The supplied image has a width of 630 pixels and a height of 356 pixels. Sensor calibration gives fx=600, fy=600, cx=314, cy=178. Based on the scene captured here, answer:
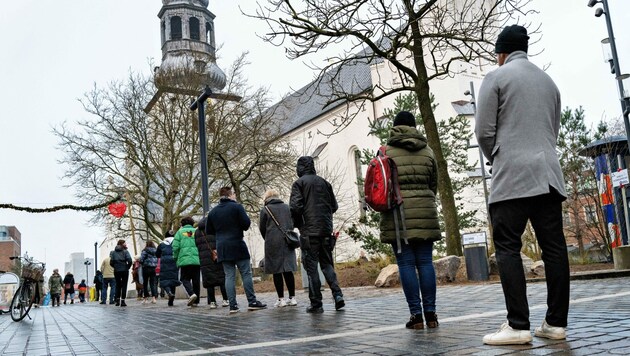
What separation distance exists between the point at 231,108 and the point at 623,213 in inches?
636

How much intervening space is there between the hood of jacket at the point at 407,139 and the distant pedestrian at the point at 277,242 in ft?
12.3

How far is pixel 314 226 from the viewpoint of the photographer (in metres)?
7.85

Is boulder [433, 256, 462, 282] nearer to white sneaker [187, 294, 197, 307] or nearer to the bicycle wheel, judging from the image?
white sneaker [187, 294, 197, 307]

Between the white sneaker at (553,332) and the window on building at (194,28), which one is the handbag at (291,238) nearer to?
the white sneaker at (553,332)

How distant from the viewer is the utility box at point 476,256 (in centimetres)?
1279

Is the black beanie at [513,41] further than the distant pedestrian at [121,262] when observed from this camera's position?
No

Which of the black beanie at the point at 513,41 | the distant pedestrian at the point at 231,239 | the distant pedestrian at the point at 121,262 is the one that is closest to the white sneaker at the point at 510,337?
the black beanie at the point at 513,41

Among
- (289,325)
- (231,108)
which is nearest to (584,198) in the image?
(231,108)

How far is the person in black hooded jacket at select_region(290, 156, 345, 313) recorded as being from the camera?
786 cm

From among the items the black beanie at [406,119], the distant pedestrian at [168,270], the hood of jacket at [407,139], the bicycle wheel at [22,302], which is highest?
the black beanie at [406,119]

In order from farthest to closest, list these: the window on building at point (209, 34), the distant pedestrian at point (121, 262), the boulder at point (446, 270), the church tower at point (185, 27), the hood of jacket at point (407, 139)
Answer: the window on building at point (209, 34) → the church tower at point (185, 27) → the distant pedestrian at point (121, 262) → the boulder at point (446, 270) → the hood of jacket at point (407, 139)

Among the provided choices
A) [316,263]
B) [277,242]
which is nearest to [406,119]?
[316,263]

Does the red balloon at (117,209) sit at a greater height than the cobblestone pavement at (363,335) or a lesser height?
greater

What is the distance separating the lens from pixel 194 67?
25.6 meters
